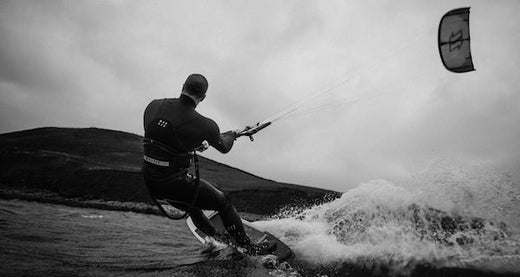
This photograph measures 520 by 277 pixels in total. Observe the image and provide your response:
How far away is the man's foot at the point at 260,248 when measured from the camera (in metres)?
5.23

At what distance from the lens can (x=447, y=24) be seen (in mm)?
7957

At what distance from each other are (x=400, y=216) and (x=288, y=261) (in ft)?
7.20

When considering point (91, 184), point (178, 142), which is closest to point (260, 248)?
point (178, 142)

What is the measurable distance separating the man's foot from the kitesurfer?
44.6 inches

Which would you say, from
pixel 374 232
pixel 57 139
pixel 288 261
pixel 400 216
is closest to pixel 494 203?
pixel 400 216

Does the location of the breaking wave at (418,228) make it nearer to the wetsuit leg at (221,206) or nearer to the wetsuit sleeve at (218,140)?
the wetsuit leg at (221,206)

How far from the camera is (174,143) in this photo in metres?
4.30

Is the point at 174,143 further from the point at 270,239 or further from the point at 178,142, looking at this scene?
the point at 270,239

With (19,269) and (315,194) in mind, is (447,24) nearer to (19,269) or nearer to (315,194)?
(19,269)

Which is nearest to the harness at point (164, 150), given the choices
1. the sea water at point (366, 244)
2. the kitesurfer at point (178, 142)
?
the kitesurfer at point (178, 142)

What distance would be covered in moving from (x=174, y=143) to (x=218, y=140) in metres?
0.66

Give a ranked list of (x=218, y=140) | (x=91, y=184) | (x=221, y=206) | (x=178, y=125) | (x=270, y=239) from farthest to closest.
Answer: (x=91, y=184), (x=270, y=239), (x=221, y=206), (x=218, y=140), (x=178, y=125)

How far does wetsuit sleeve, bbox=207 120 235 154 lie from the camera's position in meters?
4.52

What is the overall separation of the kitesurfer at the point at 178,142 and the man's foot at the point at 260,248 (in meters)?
1.13
